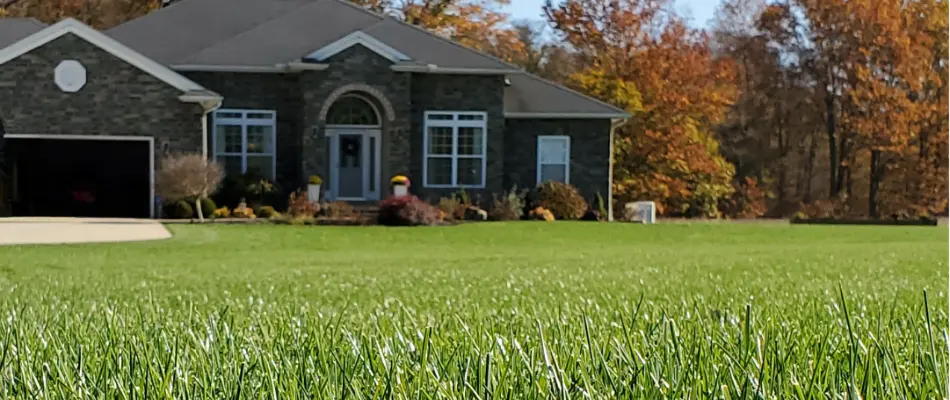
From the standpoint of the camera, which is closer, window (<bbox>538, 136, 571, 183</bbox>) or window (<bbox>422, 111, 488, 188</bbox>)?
window (<bbox>422, 111, 488, 188</bbox>)

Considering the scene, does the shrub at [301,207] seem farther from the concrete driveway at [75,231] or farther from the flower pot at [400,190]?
the concrete driveway at [75,231]

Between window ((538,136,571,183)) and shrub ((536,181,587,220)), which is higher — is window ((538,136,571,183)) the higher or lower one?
the higher one

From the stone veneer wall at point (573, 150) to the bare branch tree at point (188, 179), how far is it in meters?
7.83

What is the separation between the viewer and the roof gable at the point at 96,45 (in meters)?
24.0

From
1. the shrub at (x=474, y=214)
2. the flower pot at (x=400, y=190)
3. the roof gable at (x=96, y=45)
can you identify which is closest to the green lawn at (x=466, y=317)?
the shrub at (x=474, y=214)

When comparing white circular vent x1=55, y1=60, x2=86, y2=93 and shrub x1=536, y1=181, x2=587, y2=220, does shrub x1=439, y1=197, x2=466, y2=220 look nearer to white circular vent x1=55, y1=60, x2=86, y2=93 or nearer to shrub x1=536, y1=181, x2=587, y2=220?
shrub x1=536, y1=181, x2=587, y2=220

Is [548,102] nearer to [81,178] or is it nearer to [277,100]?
[277,100]

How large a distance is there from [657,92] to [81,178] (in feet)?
57.1

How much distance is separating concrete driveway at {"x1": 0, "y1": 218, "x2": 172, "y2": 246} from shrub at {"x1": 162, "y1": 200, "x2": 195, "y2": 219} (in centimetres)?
101

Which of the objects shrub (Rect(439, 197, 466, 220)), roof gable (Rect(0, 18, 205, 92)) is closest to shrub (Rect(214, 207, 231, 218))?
roof gable (Rect(0, 18, 205, 92))

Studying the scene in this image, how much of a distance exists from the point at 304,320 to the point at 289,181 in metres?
23.1

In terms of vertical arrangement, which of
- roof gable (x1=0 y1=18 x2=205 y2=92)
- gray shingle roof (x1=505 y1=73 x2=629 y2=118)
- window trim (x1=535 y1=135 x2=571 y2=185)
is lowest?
window trim (x1=535 y1=135 x2=571 y2=185)

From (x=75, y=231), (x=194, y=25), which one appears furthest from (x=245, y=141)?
(x=75, y=231)

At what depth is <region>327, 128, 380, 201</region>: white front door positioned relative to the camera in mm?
27312
